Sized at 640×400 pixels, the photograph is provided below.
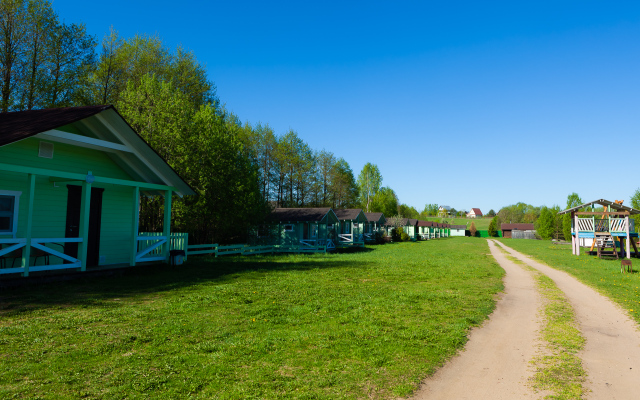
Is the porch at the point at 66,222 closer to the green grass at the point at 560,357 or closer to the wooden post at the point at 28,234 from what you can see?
the wooden post at the point at 28,234

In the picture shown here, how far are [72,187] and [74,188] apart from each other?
3.3 inches

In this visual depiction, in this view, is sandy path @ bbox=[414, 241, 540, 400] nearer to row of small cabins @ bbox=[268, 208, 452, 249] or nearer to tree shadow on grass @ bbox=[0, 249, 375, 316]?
tree shadow on grass @ bbox=[0, 249, 375, 316]

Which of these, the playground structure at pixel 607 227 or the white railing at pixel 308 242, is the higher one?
the playground structure at pixel 607 227

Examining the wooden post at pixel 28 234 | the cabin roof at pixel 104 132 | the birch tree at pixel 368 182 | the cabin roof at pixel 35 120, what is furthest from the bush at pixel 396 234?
the wooden post at pixel 28 234

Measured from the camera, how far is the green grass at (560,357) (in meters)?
4.79

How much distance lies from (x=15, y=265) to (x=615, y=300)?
17.8 metres

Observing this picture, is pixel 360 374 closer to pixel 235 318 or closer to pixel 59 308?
pixel 235 318

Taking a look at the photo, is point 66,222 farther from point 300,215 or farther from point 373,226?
point 373,226

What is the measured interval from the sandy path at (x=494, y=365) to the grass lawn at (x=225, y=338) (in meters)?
0.24

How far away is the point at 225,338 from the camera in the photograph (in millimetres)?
6602

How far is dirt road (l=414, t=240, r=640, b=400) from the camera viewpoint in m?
4.73

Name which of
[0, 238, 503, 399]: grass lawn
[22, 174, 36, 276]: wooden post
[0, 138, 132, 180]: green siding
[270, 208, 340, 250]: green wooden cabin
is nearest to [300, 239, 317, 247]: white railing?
[270, 208, 340, 250]: green wooden cabin

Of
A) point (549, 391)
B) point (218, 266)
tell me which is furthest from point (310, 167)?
point (549, 391)

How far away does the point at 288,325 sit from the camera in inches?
301
